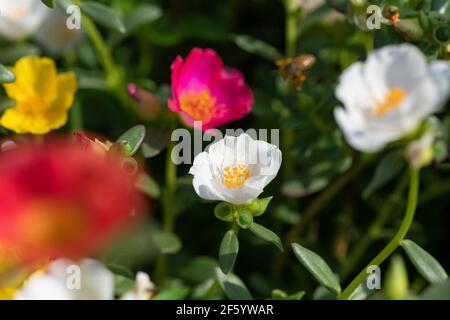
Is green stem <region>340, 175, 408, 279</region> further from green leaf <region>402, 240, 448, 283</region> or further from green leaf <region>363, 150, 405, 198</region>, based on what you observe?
green leaf <region>402, 240, 448, 283</region>

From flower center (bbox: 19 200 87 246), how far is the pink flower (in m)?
0.46

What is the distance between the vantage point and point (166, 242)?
1.45 metres

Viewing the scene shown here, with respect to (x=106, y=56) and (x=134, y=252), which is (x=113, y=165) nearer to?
(x=134, y=252)

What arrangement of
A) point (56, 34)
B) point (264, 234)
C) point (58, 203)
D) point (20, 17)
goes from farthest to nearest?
point (56, 34)
point (20, 17)
point (264, 234)
point (58, 203)

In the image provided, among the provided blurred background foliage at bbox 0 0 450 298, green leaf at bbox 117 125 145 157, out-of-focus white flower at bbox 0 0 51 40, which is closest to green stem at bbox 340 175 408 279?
blurred background foliage at bbox 0 0 450 298

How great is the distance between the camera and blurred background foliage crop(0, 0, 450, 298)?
152cm

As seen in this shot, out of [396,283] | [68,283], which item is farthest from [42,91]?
[396,283]

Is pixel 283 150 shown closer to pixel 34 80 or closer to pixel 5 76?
pixel 34 80

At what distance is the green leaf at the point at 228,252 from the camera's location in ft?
3.80

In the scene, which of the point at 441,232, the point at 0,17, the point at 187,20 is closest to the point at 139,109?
the point at 0,17

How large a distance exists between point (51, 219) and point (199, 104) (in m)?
0.57

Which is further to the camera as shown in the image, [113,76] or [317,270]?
[113,76]

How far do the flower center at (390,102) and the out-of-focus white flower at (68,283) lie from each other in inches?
16.7

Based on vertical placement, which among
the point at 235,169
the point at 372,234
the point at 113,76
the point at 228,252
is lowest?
the point at 372,234
